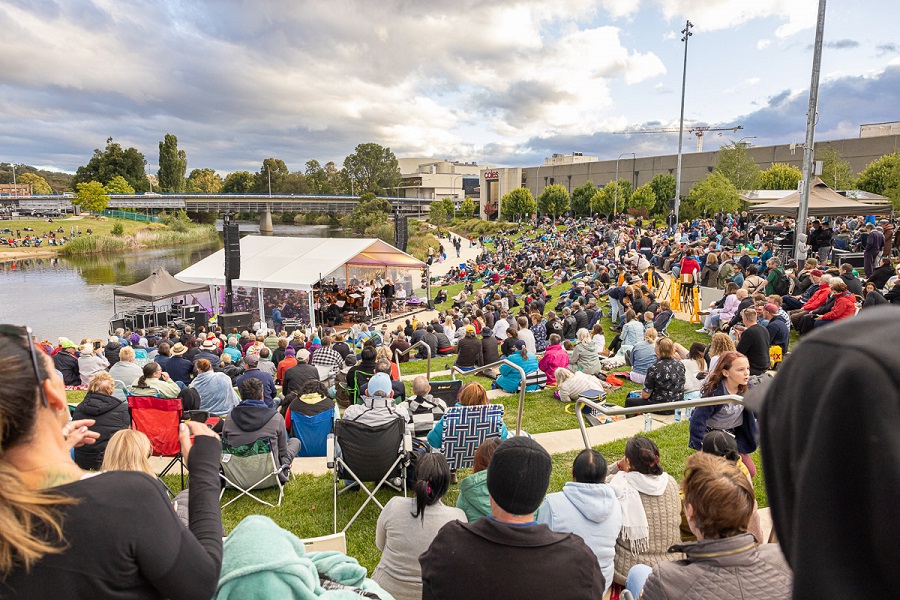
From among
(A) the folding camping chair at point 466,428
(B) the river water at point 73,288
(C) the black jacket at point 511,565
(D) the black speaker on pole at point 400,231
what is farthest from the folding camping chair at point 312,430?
(D) the black speaker on pole at point 400,231

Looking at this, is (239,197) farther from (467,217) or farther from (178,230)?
(467,217)

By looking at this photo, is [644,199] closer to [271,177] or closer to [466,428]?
[466,428]

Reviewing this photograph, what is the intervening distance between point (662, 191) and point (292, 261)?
160 feet

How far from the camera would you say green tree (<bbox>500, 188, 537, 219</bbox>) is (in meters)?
75.5

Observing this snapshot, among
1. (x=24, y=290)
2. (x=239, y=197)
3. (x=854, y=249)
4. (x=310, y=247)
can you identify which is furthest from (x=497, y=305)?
(x=239, y=197)

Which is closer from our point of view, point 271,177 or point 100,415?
point 100,415

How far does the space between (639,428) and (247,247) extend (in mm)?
17198

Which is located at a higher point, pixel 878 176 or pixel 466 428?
pixel 878 176

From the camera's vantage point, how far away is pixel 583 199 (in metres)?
65.6

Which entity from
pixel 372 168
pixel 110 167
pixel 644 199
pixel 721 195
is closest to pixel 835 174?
pixel 721 195

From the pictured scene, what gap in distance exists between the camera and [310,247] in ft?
61.9

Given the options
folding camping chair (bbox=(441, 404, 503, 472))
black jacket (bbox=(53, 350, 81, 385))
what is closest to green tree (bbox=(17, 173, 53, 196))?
black jacket (bbox=(53, 350, 81, 385))

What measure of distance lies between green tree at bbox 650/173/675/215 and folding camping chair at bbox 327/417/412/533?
5637cm

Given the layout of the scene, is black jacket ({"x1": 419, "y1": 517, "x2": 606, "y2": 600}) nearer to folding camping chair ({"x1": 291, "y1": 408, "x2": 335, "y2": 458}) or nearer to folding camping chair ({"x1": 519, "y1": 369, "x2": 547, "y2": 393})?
folding camping chair ({"x1": 291, "y1": 408, "x2": 335, "y2": 458})
